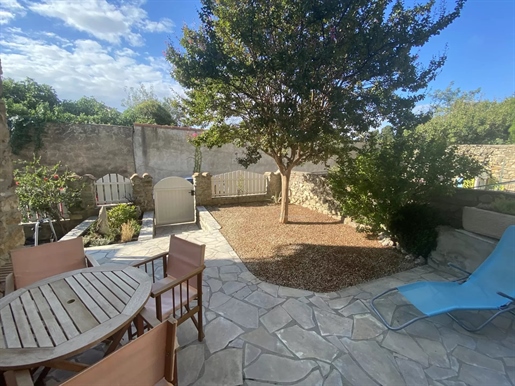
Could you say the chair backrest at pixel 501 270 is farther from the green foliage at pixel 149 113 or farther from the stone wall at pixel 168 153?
the green foliage at pixel 149 113

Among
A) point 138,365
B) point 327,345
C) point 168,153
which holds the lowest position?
point 327,345

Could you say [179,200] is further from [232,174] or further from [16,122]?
[16,122]

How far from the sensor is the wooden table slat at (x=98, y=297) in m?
1.52

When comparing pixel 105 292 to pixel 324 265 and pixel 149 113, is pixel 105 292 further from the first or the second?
pixel 149 113

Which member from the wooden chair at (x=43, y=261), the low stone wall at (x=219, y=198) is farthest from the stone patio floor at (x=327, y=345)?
the low stone wall at (x=219, y=198)

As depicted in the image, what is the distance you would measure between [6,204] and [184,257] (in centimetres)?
216

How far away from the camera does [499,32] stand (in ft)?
17.5

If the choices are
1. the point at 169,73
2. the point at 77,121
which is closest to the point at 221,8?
the point at 169,73

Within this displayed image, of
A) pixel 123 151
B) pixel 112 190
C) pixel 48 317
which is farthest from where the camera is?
pixel 123 151

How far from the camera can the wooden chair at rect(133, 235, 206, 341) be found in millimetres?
2033

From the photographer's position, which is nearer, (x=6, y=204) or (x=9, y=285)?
(x=9, y=285)

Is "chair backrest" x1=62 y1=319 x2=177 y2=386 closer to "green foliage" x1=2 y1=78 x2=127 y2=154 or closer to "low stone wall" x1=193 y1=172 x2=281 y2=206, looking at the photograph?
"low stone wall" x1=193 y1=172 x2=281 y2=206

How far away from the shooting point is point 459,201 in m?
3.85

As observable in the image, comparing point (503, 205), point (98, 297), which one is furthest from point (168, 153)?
point (503, 205)
